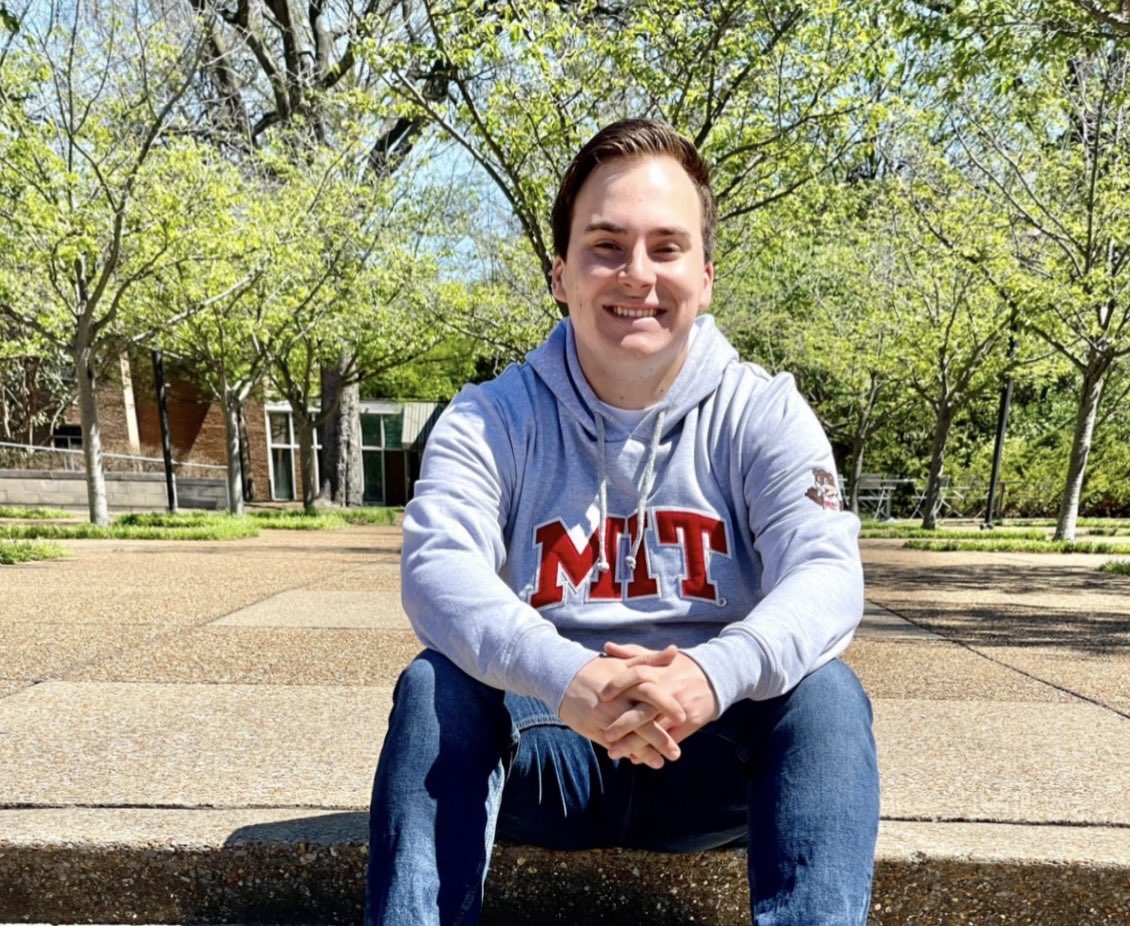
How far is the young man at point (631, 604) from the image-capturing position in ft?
5.25

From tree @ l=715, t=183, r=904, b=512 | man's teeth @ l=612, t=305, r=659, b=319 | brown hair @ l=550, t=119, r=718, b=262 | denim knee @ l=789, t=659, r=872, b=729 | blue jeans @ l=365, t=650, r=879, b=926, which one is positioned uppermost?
tree @ l=715, t=183, r=904, b=512

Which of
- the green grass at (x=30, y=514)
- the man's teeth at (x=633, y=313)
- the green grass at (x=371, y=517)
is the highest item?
the man's teeth at (x=633, y=313)

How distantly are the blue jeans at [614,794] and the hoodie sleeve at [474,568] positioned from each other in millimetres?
94

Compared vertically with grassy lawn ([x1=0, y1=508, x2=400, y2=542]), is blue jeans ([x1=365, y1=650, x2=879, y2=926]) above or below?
above

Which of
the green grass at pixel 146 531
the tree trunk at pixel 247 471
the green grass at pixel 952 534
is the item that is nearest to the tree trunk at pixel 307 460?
the green grass at pixel 146 531

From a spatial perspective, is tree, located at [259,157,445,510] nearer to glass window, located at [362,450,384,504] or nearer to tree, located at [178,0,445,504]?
tree, located at [178,0,445,504]

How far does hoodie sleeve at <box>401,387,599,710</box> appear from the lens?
65.7 inches

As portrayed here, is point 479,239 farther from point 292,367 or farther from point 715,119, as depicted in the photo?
point 715,119

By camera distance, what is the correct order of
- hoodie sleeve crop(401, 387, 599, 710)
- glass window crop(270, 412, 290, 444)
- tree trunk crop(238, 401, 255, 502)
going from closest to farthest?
hoodie sleeve crop(401, 387, 599, 710)
tree trunk crop(238, 401, 255, 502)
glass window crop(270, 412, 290, 444)

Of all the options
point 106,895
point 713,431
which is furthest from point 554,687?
point 106,895

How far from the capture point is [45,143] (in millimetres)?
11281

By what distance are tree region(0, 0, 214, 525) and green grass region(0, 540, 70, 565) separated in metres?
3.55

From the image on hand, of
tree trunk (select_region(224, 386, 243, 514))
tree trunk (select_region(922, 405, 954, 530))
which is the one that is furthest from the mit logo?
tree trunk (select_region(922, 405, 954, 530))

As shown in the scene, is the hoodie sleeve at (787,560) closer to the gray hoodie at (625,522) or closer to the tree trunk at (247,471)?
the gray hoodie at (625,522)
